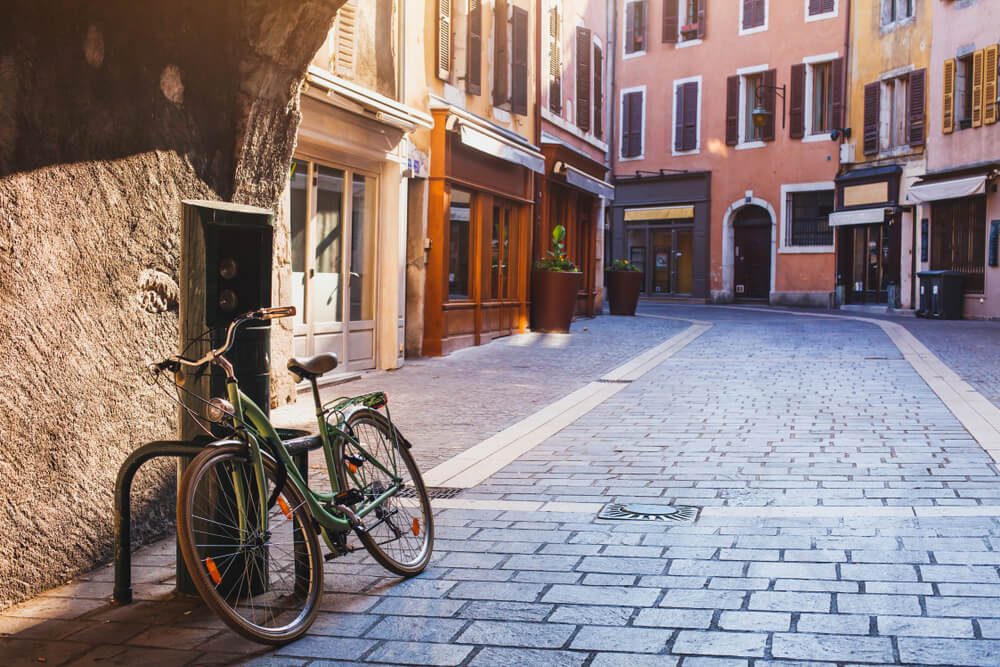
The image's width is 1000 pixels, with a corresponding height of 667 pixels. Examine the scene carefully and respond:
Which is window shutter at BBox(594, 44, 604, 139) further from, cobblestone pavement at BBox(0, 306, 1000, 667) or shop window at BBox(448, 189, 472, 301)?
cobblestone pavement at BBox(0, 306, 1000, 667)

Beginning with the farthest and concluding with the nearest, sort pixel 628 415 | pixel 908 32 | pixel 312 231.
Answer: pixel 908 32 → pixel 312 231 → pixel 628 415

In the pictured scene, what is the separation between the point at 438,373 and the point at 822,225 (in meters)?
→ 23.1

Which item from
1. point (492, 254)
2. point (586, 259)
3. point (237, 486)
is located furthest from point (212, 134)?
point (586, 259)

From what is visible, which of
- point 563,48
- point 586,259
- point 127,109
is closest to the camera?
point 127,109

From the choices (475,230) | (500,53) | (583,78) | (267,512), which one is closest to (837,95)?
(583,78)

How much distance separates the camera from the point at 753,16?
33.9 m

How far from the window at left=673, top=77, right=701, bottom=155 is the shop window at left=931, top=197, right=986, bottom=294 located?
10420mm

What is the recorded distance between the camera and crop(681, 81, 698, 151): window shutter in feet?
117

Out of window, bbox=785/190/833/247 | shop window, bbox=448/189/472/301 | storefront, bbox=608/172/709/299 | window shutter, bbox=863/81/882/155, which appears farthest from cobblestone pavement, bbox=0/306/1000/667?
storefront, bbox=608/172/709/299

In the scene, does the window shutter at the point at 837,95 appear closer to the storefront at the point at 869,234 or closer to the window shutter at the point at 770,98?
the storefront at the point at 869,234

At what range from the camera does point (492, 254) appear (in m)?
17.1

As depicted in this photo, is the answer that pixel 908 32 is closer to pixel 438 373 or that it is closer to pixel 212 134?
pixel 438 373

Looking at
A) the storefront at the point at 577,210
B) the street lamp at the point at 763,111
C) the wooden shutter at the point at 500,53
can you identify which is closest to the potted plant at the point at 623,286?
the storefront at the point at 577,210

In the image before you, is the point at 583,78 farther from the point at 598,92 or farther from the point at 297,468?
the point at 297,468
